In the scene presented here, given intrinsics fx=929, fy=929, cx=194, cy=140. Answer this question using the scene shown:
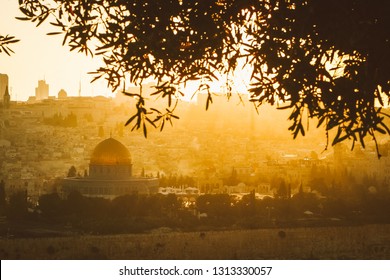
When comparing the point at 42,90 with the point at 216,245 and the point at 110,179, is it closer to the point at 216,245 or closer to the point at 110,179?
the point at 110,179

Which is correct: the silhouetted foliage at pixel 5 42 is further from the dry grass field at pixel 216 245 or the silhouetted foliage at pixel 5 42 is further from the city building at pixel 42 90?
the city building at pixel 42 90

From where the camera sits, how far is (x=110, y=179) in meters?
55.6

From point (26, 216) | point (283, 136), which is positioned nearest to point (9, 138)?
point (283, 136)

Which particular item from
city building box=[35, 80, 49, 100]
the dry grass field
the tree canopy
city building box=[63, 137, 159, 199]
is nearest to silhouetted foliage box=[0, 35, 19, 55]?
the tree canopy

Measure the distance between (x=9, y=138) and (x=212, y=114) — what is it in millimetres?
41596

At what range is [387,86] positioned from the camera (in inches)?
244

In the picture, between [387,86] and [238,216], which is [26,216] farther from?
[387,86]

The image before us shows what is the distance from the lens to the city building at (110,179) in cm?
5425

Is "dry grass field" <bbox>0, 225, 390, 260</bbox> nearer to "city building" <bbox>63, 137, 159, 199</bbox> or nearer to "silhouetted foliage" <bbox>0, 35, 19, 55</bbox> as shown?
"city building" <bbox>63, 137, 159, 199</bbox>

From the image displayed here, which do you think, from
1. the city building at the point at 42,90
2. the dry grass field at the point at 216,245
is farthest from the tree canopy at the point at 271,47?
the city building at the point at 42,90

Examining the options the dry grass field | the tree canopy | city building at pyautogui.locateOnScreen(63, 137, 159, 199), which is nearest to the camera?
the tree canopy

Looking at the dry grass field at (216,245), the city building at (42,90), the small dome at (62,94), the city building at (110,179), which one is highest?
the city building at (42,90)

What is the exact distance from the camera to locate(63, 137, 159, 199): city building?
5425 centimetres

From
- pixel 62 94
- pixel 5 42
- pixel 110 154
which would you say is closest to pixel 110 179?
pixel 110 154
